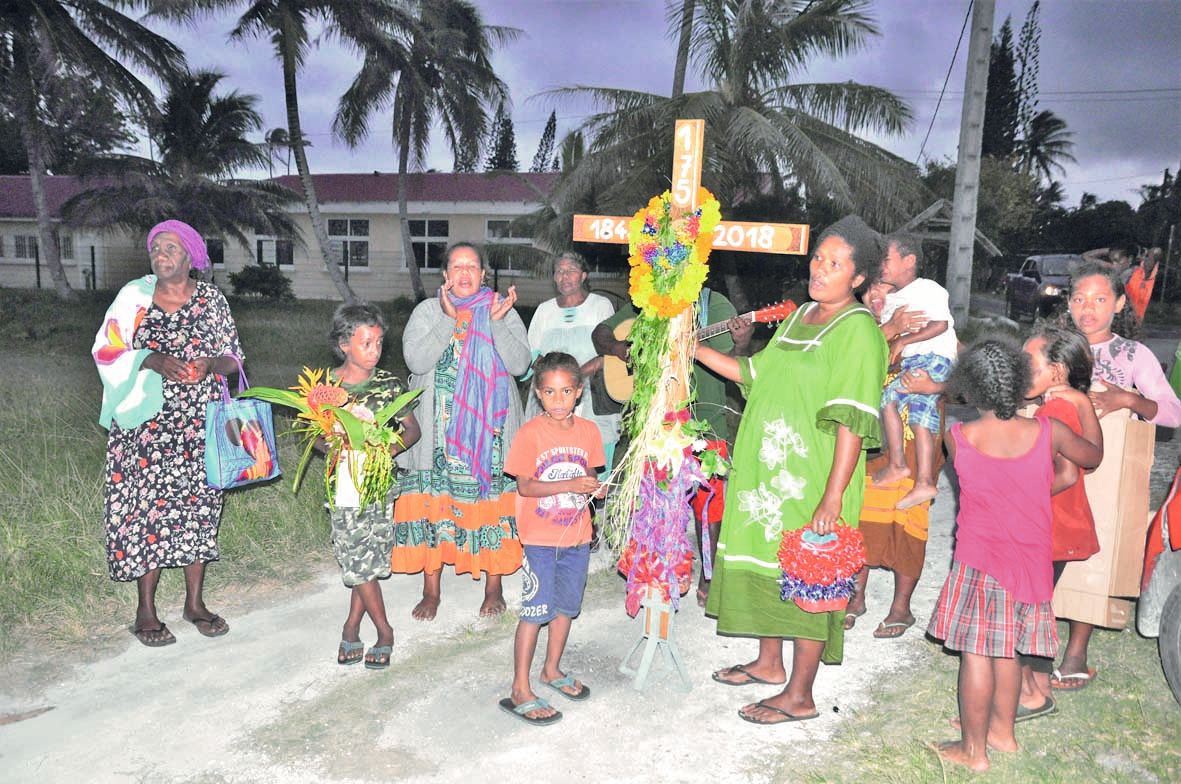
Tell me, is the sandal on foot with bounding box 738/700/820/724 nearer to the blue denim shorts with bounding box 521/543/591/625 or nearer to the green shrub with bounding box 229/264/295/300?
the blue denim shorts with bounding box 521/543/591/625

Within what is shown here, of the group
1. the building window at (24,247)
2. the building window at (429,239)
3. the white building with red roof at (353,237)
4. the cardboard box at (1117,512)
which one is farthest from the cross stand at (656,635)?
the building window at (24,247)

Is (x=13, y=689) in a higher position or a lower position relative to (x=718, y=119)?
lower

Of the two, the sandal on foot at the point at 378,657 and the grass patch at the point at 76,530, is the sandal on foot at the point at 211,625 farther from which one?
the sandal on foot at the point at 378,657

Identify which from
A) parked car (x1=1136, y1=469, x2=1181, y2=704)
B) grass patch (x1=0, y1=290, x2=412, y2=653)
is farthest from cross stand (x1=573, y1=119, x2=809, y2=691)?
grass patch (x1=0, y1=290, x2=412, y2=653)

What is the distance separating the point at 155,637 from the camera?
14.4ft

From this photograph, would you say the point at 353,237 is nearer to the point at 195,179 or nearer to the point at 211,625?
the point at 195,179

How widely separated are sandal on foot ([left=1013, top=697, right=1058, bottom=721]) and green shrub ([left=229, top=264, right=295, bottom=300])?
86.2ft

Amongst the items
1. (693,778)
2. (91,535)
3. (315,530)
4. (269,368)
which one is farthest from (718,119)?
(693,778)

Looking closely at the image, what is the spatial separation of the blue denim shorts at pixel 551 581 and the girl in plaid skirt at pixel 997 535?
1442 millimetres

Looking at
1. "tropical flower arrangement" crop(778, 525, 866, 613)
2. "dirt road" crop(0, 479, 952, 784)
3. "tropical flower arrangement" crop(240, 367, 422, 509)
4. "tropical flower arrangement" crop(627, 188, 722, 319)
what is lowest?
"dirt road" crop(0, 479, 952, 784)

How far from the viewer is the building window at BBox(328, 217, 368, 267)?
2877 centimetres

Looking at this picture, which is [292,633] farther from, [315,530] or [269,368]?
[269,368]

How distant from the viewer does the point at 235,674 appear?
408 cm

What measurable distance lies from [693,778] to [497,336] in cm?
236
